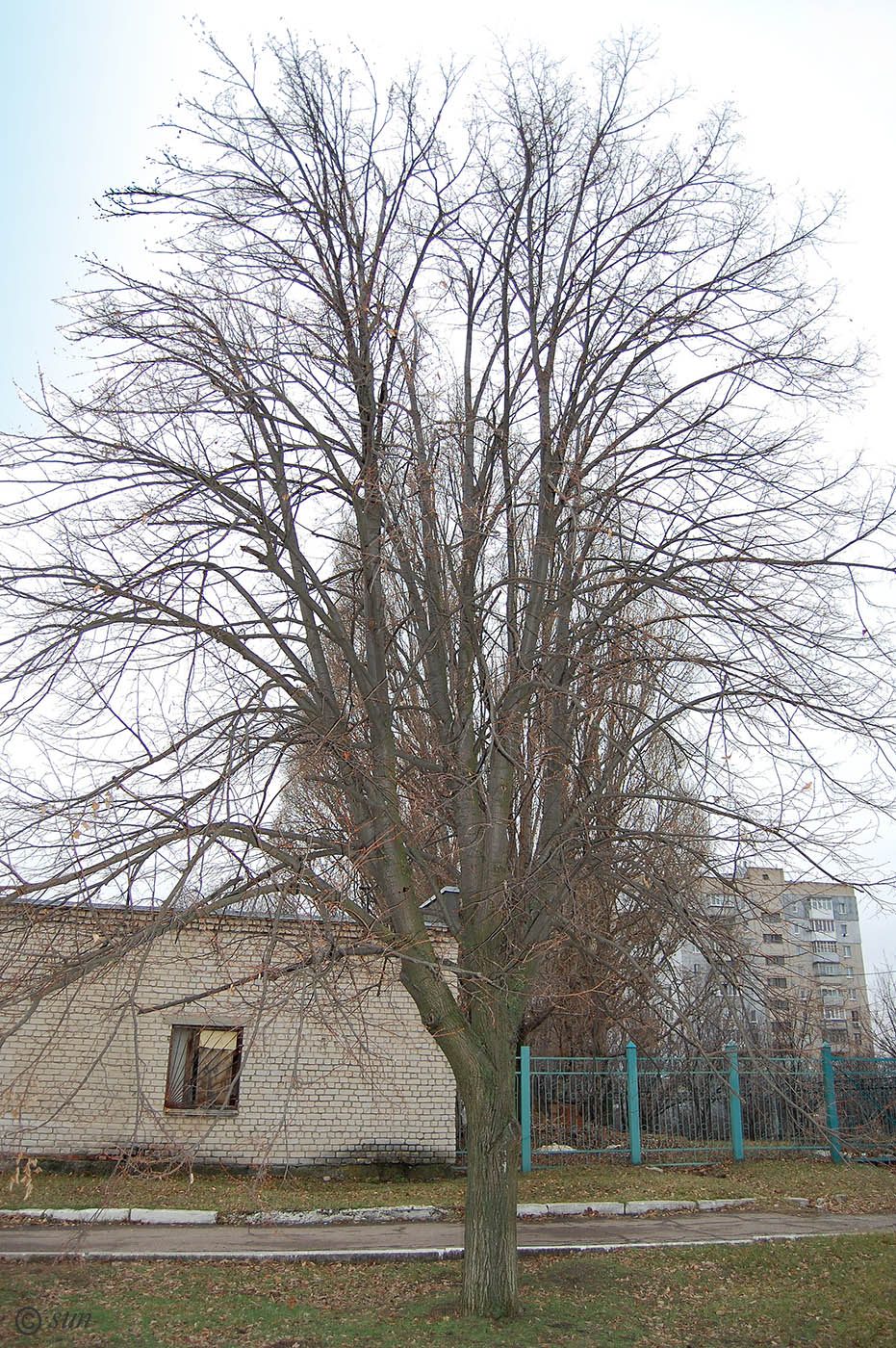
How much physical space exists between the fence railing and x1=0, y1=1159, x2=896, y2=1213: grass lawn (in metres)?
0.66

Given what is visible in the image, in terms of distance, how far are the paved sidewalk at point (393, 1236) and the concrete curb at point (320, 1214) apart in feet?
0.53

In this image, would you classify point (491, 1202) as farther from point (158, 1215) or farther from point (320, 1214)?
point (158, 1215)

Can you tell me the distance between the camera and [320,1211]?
11.6 metres

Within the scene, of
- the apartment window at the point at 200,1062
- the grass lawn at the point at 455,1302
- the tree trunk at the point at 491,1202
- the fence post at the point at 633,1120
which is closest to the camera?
the grass lawn at the point at 455,1302

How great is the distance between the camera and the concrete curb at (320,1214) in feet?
35.2

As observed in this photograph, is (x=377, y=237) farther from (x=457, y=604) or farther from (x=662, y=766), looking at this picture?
(x=662, y=766)

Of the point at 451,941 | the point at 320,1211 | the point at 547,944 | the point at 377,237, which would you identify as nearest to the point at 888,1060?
the point at 451,941

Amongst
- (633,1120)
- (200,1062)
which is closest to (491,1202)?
(200,1062)

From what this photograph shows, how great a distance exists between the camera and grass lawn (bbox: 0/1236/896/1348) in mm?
7383

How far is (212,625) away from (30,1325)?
17.0ft

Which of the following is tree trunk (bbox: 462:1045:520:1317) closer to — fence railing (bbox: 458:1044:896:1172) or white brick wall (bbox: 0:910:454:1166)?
white brick wall (bbox: 0:910:454:1166)

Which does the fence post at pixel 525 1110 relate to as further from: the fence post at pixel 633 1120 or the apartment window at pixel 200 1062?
the apartment window at pixel 200 1062

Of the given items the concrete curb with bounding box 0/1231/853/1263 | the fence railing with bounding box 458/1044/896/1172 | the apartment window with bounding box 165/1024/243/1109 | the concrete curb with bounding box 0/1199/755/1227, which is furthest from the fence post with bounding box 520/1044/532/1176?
the concrete curb with bounding box 0/1231/853/1263

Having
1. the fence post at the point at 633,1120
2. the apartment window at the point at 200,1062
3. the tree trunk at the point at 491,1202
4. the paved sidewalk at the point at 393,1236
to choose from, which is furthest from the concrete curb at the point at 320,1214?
the tree trunk at the point at 491,1202
